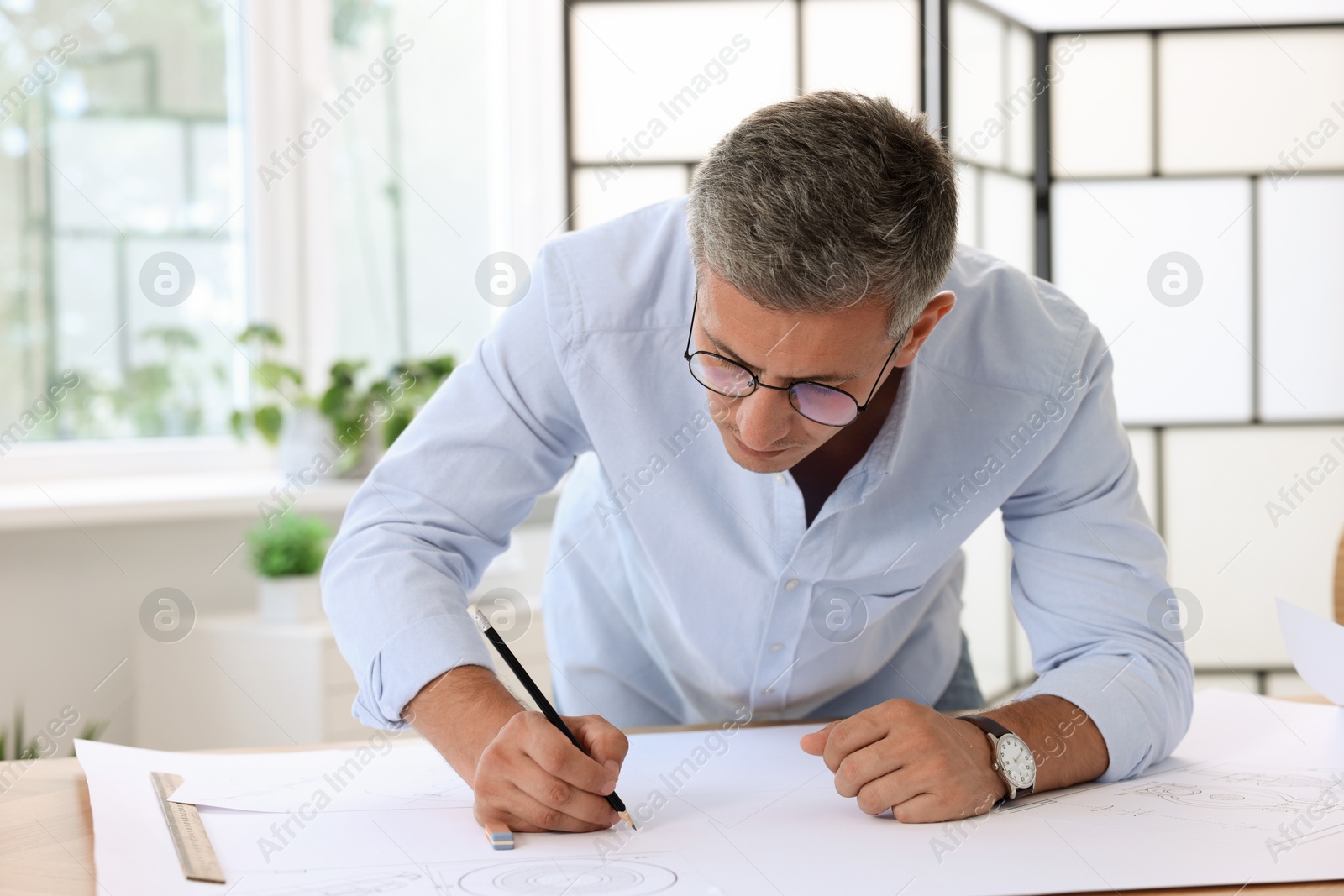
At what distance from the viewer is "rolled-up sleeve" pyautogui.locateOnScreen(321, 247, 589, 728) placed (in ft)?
3.47

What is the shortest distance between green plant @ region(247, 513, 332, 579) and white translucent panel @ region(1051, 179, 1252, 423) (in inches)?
83.0

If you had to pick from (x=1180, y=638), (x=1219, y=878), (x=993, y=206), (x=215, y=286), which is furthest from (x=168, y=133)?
(x=1219, y=878)

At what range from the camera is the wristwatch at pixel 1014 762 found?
0.99 m

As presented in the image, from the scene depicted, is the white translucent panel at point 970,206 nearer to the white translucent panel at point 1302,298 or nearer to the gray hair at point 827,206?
the white translucent panel at point 1302,298

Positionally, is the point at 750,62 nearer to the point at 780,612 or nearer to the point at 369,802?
the point at 780,612

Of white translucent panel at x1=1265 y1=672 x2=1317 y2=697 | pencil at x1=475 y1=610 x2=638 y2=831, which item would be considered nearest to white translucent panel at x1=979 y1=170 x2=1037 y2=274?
white translucent panel at x1=1265 y1=672 x2=1317 y2=697

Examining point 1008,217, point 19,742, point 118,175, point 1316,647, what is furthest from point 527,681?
point 1008,217

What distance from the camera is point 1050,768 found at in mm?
1021

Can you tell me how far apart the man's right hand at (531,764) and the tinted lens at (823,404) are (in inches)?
12.8

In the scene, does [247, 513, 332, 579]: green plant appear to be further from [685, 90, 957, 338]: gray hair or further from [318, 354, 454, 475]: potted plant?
[685, 90, 957, 338]: gray hair

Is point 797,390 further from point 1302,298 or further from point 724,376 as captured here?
point 1302,298

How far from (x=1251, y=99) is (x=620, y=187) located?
1799 mm

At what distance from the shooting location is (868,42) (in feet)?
10.1

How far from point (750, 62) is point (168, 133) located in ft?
4.94
